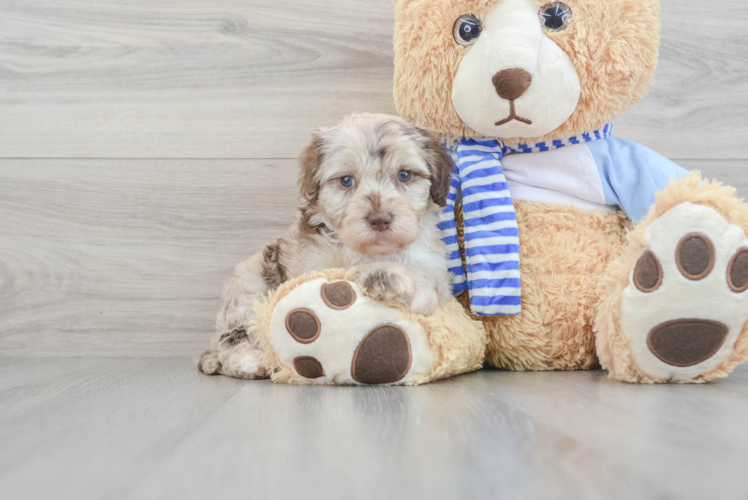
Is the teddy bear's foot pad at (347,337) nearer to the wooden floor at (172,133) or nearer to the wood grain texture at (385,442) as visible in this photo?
the wood grain texture at (385,442)

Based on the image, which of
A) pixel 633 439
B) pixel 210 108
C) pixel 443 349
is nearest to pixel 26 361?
pixel 210 108

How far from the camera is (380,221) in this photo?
1422 millimetres

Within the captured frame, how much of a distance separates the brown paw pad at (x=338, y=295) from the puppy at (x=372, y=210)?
0.06 meters

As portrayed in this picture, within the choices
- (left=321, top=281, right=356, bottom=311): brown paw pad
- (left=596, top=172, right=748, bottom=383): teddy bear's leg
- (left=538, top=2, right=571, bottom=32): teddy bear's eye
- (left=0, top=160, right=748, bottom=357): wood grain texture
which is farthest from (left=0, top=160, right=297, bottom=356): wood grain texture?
(left=596, top=172, right=748, bottom=383): teddy bear's leg

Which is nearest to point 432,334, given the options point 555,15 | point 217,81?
point 555,15

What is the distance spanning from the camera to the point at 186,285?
2205 millimetres

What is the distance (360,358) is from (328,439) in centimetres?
43

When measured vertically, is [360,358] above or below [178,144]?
below

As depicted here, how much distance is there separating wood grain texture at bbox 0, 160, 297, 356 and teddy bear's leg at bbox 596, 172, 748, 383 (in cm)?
132

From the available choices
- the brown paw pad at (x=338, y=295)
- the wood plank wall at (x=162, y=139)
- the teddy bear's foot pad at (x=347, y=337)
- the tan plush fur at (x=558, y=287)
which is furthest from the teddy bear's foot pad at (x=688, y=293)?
the wood plank wall at (x=162, y=139)

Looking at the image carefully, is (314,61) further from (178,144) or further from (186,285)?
(186,285)

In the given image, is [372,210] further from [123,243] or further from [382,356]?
[123,243]

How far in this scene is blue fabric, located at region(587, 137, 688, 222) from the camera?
154 centimetres

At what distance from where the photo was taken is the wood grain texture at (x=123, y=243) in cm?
219
